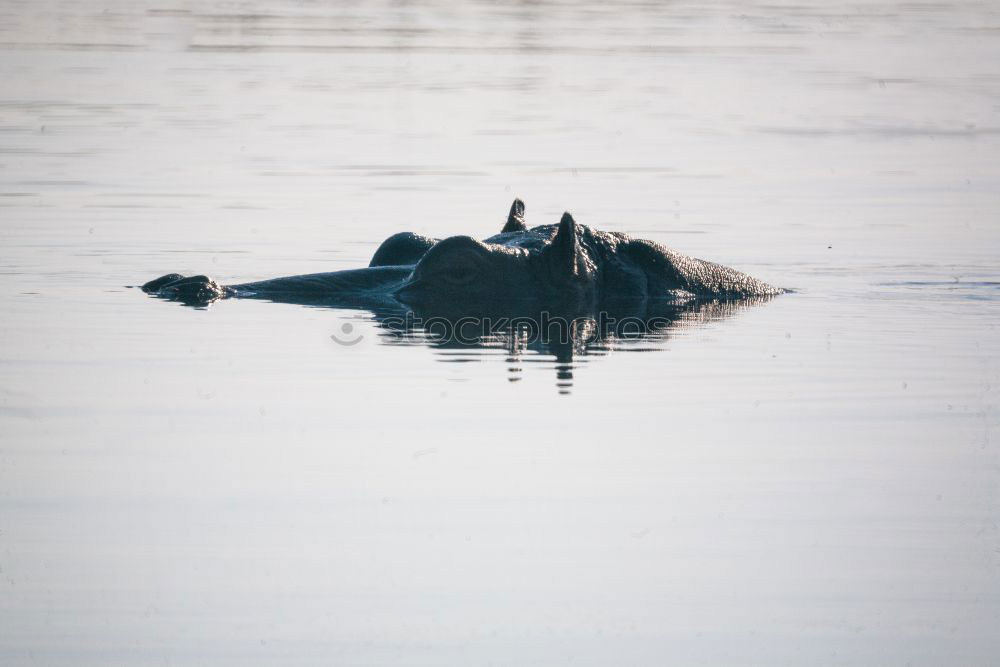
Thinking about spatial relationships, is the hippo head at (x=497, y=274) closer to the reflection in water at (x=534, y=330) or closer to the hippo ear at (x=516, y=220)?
the reflection in water at (x=534, y=330)

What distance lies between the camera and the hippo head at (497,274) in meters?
13.8

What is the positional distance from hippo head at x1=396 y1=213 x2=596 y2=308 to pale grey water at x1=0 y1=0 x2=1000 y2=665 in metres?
0.82

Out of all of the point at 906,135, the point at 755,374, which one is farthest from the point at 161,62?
the point at 755,374

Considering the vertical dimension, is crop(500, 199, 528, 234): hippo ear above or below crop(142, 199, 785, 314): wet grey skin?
above

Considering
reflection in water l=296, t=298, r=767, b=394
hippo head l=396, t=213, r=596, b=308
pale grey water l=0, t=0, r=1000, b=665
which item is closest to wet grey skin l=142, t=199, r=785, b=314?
hippo head l=396, t=213, r=596, b=308

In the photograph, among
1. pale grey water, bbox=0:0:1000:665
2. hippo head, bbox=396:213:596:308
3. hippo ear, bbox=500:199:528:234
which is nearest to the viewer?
pale grey water, bbox=0:0:1000:665

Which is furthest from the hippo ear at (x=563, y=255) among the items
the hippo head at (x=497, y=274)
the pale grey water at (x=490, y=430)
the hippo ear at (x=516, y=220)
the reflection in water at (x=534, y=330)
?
the pale grey water at (x=490, y=430)

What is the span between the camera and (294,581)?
6.85 metres

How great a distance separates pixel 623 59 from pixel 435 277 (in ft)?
97.2

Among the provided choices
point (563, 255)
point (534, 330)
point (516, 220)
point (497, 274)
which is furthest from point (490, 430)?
point (516, 220)

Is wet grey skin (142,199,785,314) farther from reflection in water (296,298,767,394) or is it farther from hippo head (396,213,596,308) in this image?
reflection in water (296,298,767,394)

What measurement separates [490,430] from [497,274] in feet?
15.8

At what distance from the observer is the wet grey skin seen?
45.3ft

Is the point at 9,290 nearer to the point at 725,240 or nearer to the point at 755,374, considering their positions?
the point at 755,374
